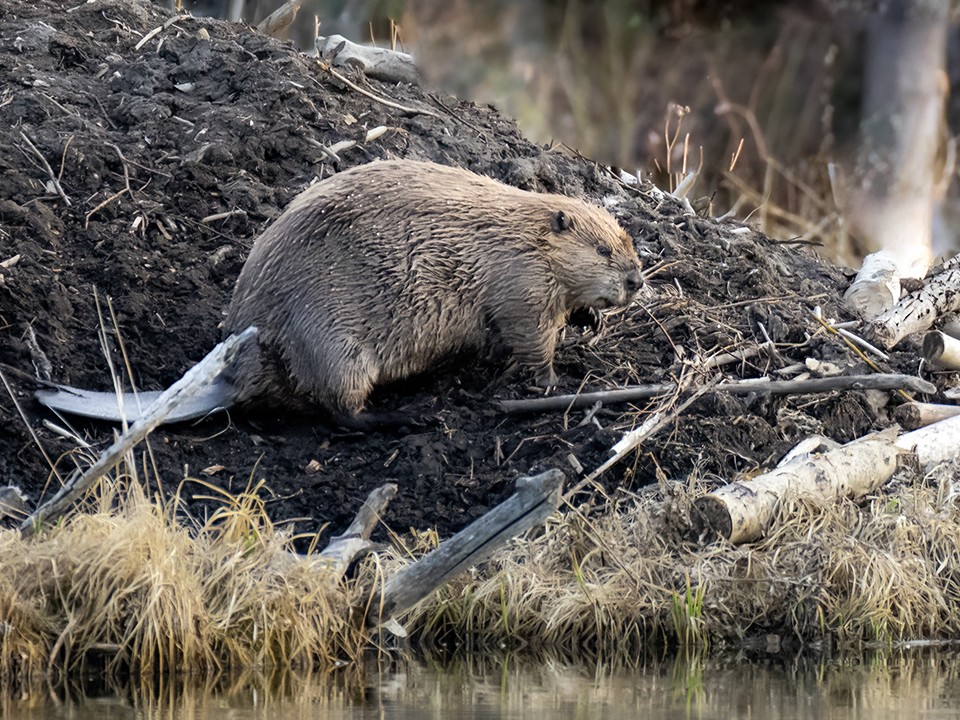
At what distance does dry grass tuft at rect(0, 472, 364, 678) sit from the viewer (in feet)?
14.7

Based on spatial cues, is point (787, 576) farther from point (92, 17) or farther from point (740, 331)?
point (92, 17)

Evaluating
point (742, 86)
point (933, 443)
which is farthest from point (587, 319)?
point (742, 86)

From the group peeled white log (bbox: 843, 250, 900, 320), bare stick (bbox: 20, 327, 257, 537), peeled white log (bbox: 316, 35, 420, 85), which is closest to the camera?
bare stick (bbox: 20, 327, 257, 537)

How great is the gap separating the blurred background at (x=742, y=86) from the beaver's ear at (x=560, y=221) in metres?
4.61

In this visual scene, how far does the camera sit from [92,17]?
791cm

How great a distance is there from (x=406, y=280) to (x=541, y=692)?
1.93m

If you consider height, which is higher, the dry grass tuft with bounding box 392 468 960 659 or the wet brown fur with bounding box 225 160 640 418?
the wet brown fur with bounding box 225 160 640 418

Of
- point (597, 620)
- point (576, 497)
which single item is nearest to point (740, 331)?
point (576, 497)

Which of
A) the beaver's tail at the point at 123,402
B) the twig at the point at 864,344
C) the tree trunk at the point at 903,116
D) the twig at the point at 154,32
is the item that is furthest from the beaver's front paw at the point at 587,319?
the tree trunk at the point at 903,116

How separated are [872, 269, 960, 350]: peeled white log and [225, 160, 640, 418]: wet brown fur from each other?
1.30 m

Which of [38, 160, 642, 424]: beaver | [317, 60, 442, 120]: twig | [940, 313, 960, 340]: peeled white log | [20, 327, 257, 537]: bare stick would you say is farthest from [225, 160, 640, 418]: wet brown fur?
[940, 313, 960, 340]: peeled white log

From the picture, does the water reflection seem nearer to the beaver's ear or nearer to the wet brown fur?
the wet brown fur

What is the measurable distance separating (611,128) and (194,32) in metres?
4.83

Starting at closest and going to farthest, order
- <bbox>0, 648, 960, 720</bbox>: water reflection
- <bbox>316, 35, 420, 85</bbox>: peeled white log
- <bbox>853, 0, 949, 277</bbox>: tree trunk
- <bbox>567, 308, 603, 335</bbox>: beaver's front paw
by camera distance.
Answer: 1. <bbox>0, 648, 960, 720</bbox>: water reflection
2. <bbox>567, 308, 603, 335</bbox>: beaver's front paw
3. <bbox>316, 35, 420, 85</bbox>: peeled white log
4. <bbox>853, 0, 949, 277</bbox>: tree trunk
